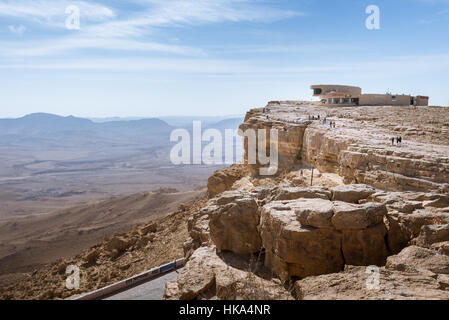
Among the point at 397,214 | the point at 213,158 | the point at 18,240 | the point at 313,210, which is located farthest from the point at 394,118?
the point at 213,158

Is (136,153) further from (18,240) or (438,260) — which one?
(438,260)

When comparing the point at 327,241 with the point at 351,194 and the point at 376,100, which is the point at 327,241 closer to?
the point at 351,194

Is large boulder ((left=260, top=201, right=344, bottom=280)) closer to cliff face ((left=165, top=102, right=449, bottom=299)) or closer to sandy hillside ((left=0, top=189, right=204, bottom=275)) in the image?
cliff face ((left=165, top=102, right=449, bottom=299))

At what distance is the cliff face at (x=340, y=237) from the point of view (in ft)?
18.6

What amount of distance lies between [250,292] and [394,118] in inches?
681

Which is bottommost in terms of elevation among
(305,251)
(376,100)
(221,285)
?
(221,285)

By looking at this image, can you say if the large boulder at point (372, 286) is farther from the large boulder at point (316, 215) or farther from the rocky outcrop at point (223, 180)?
the rocky outcrop at point (223, 180)

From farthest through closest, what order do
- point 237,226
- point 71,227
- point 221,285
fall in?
point 71,227 → point 237,226 → point 221,285

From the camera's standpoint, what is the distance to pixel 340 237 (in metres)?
7.12

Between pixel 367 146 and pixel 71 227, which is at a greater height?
pixel 367 146

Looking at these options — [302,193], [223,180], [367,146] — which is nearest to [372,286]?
[302,193]

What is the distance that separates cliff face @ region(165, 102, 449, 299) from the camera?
566cm

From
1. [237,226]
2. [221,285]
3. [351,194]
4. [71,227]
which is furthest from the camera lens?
[71,227]

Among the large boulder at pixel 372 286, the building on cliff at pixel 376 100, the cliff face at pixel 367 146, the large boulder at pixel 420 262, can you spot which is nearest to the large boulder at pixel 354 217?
the large boulder at pixel 420 262
